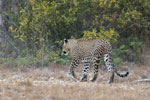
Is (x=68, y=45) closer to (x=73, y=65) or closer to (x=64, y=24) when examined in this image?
(x=73, y=65)

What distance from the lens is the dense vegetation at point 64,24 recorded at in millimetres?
13766

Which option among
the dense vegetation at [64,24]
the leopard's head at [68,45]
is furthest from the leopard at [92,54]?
the dense vegetation at [64,24]

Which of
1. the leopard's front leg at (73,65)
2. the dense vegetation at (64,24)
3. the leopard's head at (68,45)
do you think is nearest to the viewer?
the leopard's front leg at (73,65)

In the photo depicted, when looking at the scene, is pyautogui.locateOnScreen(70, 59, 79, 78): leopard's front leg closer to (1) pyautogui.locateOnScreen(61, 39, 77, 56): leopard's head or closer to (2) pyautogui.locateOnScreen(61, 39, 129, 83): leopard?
(2) pyautogui.locateOnScreen(61, 39, 129, 83): leopard

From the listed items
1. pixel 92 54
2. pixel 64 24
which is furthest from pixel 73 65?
pixel 64 24

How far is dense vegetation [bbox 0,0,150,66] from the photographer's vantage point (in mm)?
13766

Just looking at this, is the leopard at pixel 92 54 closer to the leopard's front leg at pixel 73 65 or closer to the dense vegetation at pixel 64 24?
the leopard's front leg at pixel 73 65

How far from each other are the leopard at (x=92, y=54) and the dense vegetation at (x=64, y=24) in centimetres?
140

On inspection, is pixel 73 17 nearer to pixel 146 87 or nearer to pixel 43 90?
pixel 146 87

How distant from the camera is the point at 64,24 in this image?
14.6 metres

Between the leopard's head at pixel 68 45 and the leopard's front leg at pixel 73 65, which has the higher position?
the leopard's head at pixel 68 45

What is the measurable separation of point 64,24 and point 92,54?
3.10 metres

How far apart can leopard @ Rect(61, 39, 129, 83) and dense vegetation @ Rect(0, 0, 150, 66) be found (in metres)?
1.40

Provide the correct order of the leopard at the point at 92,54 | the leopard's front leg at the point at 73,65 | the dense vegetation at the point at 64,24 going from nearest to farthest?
the leopard at the point at 92,54
the leopard's front leg at the point at 73,65
the dense vegetation at the point at 64,24
